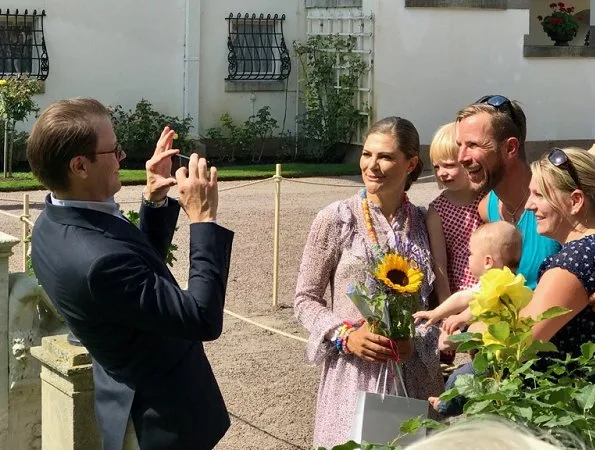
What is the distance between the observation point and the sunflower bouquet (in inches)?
143

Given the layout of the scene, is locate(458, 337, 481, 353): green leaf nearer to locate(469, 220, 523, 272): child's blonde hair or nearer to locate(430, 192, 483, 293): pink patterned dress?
locate(469, 220, 523, 272): child's blonde hair

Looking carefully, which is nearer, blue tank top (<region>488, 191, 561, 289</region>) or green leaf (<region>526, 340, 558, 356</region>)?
green leaf (<region>526, 340, 558, 356</region>)

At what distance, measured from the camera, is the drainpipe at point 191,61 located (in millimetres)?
17406

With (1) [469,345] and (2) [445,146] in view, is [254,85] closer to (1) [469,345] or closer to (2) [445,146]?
(2) [445,146]

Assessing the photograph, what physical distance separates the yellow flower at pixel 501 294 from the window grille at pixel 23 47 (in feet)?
47.5

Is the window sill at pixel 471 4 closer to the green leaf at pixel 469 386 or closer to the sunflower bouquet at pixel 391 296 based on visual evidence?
the sunflower bouquet at pixel 391 296

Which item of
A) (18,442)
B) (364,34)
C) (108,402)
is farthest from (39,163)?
(364,34)

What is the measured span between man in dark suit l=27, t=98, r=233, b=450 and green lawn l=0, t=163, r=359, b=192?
11103 millimetres

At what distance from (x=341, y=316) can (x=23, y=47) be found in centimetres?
1354

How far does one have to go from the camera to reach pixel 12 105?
49.3 ft

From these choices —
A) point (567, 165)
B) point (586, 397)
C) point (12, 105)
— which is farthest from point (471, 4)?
point (586, 397)

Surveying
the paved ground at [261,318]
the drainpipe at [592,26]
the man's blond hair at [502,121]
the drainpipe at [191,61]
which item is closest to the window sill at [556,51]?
the drainpipe at [592,26]

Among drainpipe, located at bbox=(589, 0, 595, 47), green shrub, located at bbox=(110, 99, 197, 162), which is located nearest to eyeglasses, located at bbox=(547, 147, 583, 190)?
green shrub, located at bbox=(110, 99, 197, 162)

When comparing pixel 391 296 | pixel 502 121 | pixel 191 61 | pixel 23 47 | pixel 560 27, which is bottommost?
pixel 391 296
